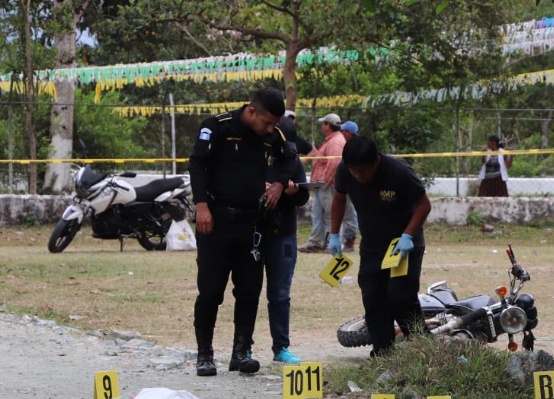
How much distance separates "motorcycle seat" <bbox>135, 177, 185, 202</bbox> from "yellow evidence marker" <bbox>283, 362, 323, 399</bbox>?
32.7ft

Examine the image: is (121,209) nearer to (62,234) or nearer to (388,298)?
(62,234)

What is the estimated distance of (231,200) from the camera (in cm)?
665

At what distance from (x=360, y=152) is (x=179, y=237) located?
30.4ft

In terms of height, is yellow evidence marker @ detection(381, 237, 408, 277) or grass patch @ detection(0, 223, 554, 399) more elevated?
yellow evidence marker @ detection(381, 237, 408, 277)

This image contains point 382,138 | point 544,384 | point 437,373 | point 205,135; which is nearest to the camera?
point 544,384

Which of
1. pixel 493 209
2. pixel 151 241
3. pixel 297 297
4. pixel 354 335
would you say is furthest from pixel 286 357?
pixel 493 209

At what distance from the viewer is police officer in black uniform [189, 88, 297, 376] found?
6.58 m

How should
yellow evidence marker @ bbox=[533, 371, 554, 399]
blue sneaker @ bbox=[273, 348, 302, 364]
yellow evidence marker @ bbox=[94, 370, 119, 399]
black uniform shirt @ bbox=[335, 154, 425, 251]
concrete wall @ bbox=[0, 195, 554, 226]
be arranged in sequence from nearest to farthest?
yellow evidence marker @ bbox=[94, 370, 119, 399] < yellow evidence marker @ bbox=[533, 371, 554, 399] < black uniform shirt @ bbox=[335, 154, 425, 251] < blue sneaker @ bbox=[273, 348, 302, 364] < concrete wall @ bbox=[0, 195, 554, 226]

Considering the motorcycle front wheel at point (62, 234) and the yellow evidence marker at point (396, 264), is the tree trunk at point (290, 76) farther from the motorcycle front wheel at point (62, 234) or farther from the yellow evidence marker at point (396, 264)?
the yellow evidence marker at point (396, 264)

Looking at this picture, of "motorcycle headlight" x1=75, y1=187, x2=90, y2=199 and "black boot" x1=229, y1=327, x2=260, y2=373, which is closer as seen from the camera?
"black boot" x1=229, y1=327, x2=260, y2=373

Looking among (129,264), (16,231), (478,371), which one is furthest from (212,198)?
(16,231)

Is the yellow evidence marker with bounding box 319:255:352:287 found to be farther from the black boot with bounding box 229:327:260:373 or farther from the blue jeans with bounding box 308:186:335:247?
the blue jeans with bounding box 308:186:335:247

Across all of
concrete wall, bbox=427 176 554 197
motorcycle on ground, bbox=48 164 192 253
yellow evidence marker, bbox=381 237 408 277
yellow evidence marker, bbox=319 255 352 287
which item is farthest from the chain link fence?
yellow evidence marker, bbox=381 237 408 277

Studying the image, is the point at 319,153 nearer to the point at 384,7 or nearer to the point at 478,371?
the point at 384,7
